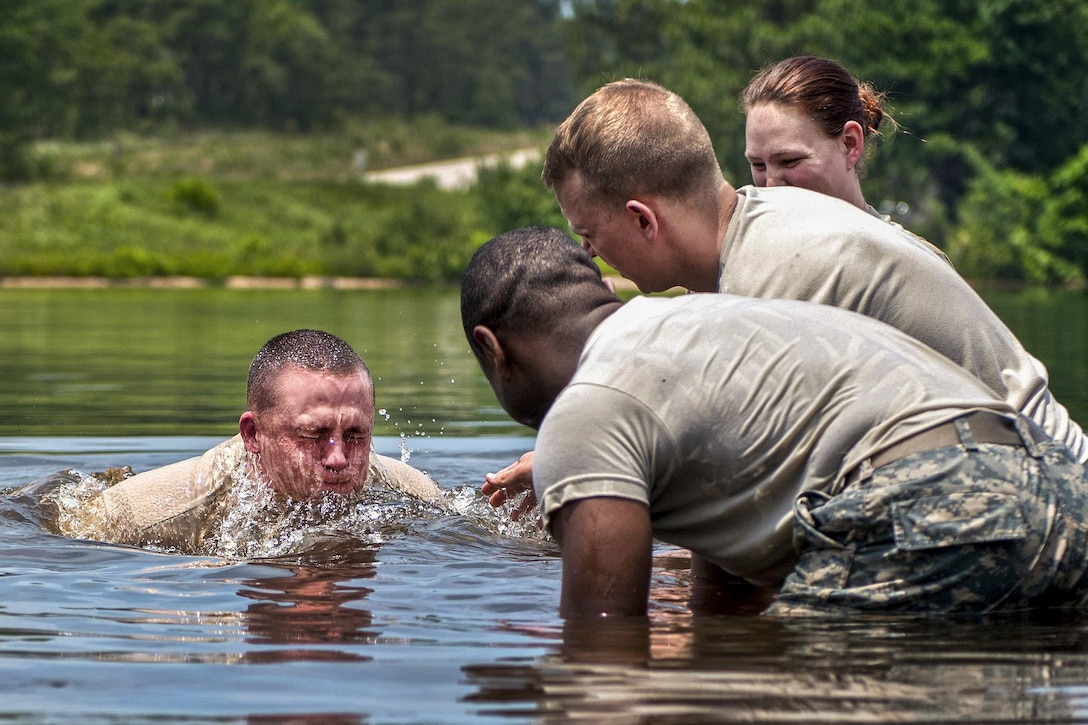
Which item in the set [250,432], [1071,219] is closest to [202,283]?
[1071,219]

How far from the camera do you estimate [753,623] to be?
4.21 meters

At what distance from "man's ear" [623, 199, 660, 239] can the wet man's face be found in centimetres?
193

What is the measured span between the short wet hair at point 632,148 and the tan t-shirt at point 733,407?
0.55 metres

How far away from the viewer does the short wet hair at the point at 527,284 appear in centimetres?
382

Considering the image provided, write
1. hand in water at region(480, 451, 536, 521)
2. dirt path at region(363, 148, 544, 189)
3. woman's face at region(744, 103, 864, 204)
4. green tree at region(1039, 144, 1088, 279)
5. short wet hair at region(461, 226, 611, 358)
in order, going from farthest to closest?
1. dirt path at region(363, 148, 544, 189)
2. green tree at region(1039, 144, 1088, 279)
3. woman's face at region(744, 103, 864, 204)
4. hand in water at region(480, 451, 536, 521)
5. short wet hair at region(461, 226, 611, 358)

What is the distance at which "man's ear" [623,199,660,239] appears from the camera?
427cm

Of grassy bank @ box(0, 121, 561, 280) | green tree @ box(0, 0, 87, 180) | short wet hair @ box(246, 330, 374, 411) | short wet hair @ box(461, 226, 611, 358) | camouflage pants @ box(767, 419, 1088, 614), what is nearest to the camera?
camouflage pants @ box(767, 419, 1088, 614)

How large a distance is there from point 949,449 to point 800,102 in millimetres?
2331

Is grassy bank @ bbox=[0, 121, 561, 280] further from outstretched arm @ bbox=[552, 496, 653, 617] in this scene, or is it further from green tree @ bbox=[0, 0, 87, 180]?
outstretched arm @ bbox=[552, 496, 653, 617]

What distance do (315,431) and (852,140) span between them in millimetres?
2245

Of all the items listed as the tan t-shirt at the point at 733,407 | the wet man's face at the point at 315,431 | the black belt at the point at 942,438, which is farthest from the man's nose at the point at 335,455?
the black belt at the point at 942,438

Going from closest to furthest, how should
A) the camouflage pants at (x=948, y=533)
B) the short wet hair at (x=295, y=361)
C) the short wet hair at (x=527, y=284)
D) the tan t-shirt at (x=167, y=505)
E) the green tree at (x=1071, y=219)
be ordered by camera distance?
the camouflage pants at (x=948, y=533)
the short wet hair at (x=527, y=284)
the short wet hair at (x=295, y=361)
the tan t-shirt at (x=167, y=505)
the green tree at (x=1071, y=219)

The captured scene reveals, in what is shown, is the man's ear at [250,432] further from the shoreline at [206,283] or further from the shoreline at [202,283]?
the shoreline at [202,283]

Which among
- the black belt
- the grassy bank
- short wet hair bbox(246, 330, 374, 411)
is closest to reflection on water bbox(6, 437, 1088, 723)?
the black belt
